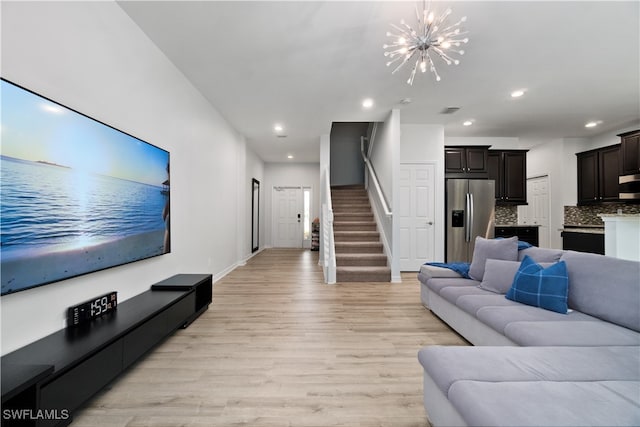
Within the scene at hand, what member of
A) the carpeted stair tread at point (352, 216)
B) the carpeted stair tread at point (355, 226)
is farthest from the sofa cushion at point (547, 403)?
the carpeted stair tread at point (352, 216)

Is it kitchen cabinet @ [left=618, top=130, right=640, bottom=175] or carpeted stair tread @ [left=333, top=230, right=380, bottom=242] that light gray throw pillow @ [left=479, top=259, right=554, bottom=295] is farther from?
kitchen cabinet @ [left=618, top=130, right=640, bottom=175]

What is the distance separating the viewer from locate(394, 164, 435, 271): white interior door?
213 inches

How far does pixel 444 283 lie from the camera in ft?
9.62

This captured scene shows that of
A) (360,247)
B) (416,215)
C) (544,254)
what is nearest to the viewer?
(544,254)

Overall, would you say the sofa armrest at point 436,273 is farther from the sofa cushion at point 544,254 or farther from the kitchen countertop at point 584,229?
the kitchen countertop at point 584,229

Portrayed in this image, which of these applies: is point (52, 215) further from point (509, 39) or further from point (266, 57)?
point (509, 39)

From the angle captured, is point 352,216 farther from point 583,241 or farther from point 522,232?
point 583,241

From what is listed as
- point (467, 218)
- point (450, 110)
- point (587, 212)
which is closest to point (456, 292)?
point (467, 218)

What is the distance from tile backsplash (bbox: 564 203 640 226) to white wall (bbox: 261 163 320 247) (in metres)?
6.32

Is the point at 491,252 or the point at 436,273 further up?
the point at 491,252

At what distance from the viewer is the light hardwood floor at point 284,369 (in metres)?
1.56

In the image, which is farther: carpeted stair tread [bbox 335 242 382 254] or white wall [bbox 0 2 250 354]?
carpeted stair tread [bbox 335 242 382 254]

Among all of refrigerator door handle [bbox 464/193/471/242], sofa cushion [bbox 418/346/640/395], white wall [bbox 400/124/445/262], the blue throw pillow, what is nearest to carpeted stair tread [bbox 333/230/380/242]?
white wall [bbox 400/124/445/262]

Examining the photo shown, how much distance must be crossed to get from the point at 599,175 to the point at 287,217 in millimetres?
7637
